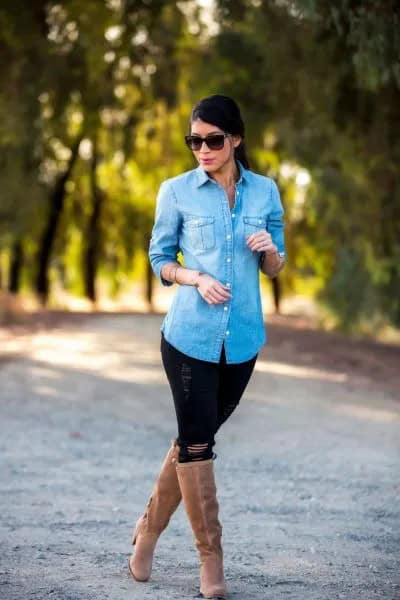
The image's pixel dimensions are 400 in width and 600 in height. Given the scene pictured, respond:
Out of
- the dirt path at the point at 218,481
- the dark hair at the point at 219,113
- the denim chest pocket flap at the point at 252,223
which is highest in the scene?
the dark hair at the point at 219,113

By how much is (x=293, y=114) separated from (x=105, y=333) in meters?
5.30

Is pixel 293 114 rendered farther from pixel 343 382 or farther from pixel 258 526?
pixel 258 526

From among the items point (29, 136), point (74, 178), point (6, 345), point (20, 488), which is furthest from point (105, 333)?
point (74, 178)

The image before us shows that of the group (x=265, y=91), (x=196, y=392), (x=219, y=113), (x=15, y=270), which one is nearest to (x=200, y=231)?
(x=219, y=113)

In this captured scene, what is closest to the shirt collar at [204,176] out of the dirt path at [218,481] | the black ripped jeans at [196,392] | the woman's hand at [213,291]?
the woman's hand at [213,291]

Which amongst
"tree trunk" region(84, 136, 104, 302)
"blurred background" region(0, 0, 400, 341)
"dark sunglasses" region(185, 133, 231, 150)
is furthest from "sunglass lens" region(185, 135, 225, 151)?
"tree trunk" region(84, 136, 104, 302)

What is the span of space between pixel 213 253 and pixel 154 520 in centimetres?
117

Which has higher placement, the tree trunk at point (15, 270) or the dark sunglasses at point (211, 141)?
the dark sunglasses at point (211, 141)

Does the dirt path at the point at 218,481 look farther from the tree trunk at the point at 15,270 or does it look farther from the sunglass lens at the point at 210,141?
the tree trunk at the point at 15,270

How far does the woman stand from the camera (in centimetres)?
431

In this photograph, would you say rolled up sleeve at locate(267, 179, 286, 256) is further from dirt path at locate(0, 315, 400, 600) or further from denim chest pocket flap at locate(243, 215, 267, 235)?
dirt path at locate(0, 315, 400, 600)

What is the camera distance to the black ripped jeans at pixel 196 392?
14.1 feet

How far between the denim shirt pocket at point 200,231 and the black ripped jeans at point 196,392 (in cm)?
41

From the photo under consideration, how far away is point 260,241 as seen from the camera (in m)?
4.27
